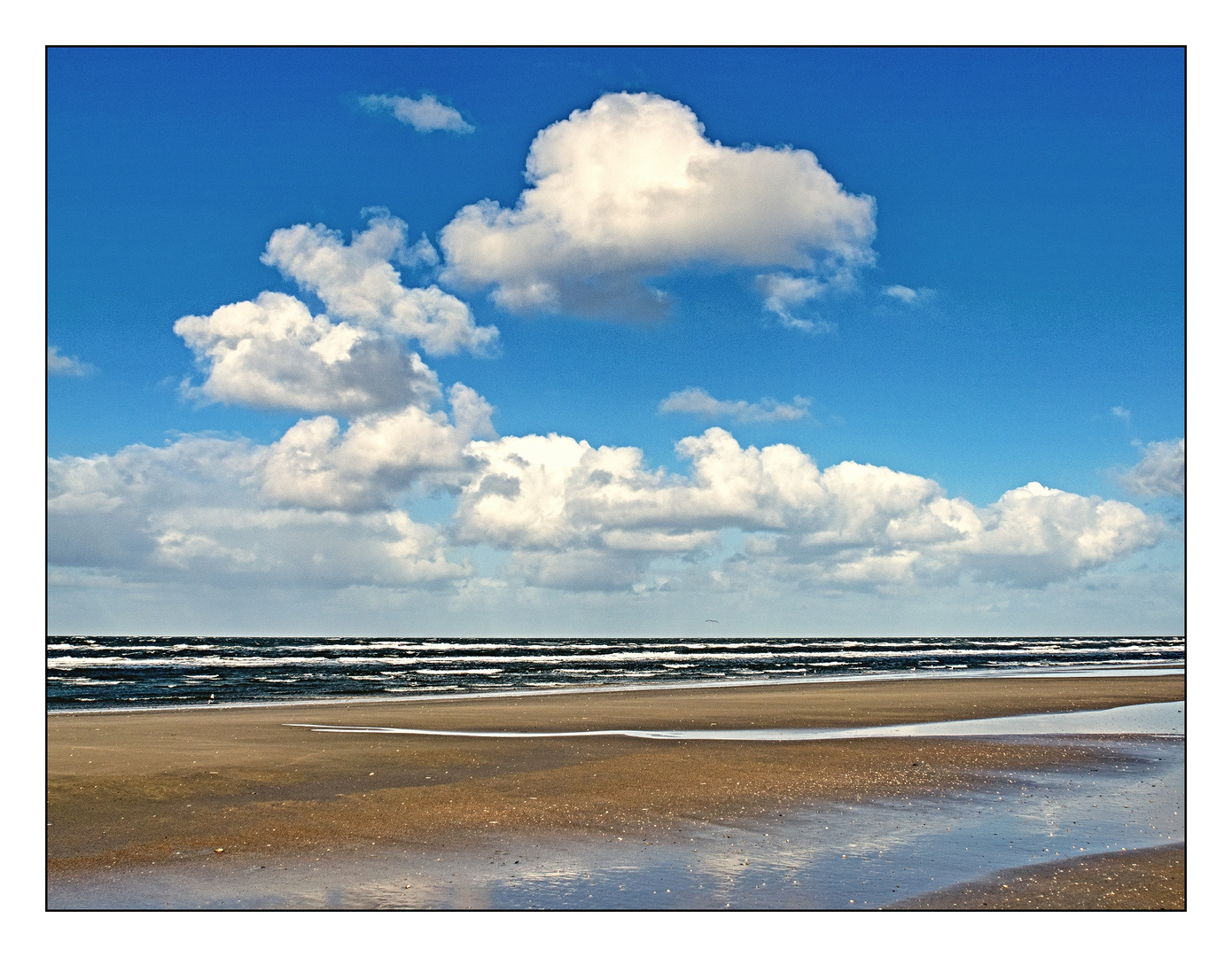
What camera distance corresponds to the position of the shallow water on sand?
28.9ft

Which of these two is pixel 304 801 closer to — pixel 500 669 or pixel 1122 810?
pixel 1122 810

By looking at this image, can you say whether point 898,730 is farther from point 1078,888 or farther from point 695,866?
point 695,866

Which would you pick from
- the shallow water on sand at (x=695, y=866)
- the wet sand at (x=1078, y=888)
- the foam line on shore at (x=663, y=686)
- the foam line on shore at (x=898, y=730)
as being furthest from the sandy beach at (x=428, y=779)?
the foam line on shore at (x=663, y=686)

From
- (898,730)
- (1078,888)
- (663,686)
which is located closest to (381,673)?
(663,686)

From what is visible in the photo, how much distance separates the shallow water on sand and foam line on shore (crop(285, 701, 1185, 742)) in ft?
26.8

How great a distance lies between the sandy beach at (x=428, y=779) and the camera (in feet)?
36.8

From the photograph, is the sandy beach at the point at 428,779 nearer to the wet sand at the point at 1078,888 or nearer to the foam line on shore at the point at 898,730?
the foam line on shore at the point at 898,730

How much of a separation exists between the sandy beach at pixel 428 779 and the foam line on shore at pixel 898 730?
0.90 m

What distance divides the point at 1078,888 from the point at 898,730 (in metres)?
13.5

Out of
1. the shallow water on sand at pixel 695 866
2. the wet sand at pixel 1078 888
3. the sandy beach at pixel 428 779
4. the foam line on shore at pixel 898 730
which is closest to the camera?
the wet sand at pixel 1078 888

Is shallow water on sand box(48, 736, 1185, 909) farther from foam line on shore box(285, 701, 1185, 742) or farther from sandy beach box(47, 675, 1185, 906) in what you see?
foam line on shore box(285, 701, 1185, 742)

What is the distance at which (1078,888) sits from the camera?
9047 mm
